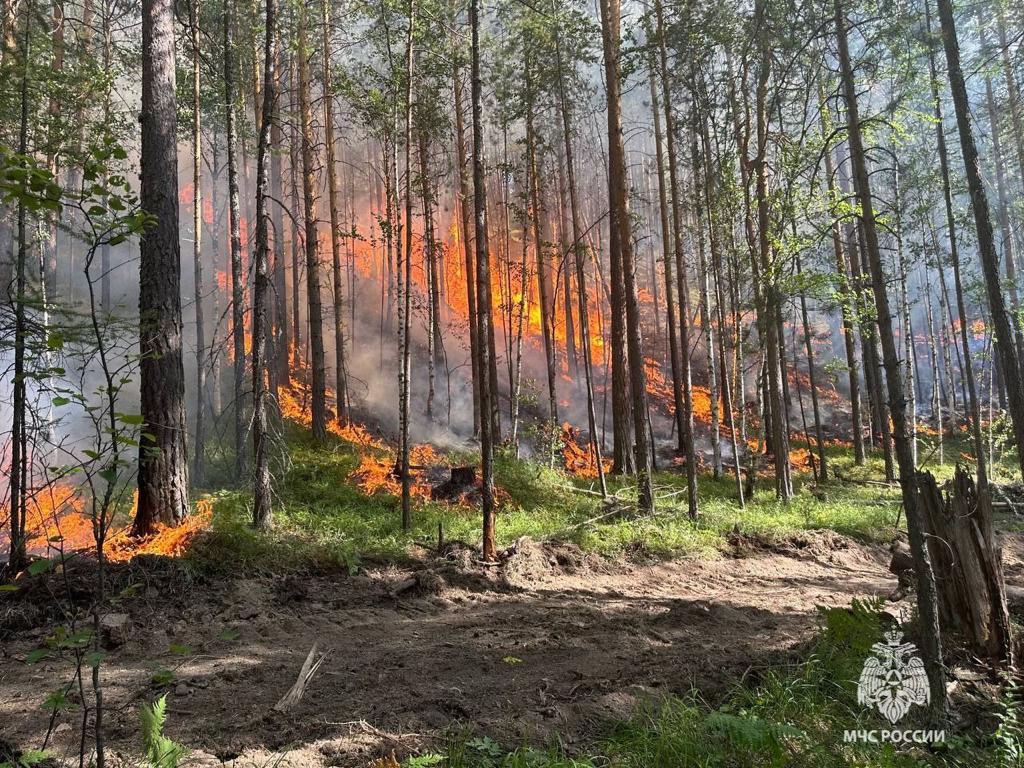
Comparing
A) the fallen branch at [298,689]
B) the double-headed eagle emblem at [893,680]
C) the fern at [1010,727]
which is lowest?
the fern at [1010,727]

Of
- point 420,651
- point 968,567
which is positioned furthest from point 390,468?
point 968,567

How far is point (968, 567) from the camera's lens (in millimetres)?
4805

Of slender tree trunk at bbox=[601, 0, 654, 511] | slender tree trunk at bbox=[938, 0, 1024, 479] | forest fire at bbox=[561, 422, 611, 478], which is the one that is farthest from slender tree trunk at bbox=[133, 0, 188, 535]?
forest fire at bbox=[561, 422, 611, 478]

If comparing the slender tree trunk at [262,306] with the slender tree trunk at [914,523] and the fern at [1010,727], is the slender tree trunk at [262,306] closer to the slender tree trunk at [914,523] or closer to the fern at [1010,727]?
the slender tree trunk at [914,523]

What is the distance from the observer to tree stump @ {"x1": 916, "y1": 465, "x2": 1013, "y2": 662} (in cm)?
468

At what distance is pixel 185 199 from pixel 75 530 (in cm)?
2391

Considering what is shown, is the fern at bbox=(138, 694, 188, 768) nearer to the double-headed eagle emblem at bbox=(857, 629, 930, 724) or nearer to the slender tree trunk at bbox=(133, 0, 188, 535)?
the double-headed eagle emblem at bbox=(857, 629, 930, 724)

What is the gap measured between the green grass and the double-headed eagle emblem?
2.64 meters

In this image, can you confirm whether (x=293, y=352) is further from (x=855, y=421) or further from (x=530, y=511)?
(x=855, y=421)

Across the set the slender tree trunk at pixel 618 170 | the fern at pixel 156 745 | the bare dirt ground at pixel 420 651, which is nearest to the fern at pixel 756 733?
the bare dirt ground at pixel 420 651

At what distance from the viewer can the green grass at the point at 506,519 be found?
24.4 feet

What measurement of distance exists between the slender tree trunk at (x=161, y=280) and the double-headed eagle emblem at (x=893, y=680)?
7.37 m

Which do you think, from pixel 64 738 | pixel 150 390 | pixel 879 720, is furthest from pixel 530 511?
pixel 64 738

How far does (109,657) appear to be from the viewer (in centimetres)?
463
